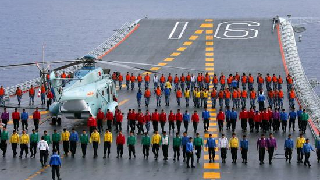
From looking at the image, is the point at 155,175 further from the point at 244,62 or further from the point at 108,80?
the point at 244,62

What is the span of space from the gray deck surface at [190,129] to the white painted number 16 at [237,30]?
89cm

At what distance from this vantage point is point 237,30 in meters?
87.1

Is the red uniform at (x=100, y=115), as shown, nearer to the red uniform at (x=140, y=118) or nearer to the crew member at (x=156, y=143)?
the red uniform at (x=140, y=118)

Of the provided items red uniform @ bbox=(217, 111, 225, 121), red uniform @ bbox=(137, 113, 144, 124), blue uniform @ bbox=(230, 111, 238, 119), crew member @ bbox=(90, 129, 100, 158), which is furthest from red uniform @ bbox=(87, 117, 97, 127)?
blue uniform @ bbox=(230, 111, 238, 119)

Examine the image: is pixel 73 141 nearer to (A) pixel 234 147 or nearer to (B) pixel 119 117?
(B) pixel 119 117

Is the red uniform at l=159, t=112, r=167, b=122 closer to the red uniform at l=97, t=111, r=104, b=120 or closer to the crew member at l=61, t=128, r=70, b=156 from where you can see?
the red uniform at l=97, t=111, r=104, b=120

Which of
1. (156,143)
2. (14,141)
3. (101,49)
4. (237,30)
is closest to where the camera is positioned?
(156,143)

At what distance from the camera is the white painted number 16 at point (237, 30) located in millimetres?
83812

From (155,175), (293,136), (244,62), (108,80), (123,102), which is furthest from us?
(244,62)

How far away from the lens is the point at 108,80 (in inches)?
2076

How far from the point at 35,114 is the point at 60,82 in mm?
2618

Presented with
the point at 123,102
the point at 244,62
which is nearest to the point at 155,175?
the point at 123,102

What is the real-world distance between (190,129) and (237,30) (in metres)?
39.1

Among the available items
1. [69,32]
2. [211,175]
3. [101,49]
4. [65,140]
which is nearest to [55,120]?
[65,140]
